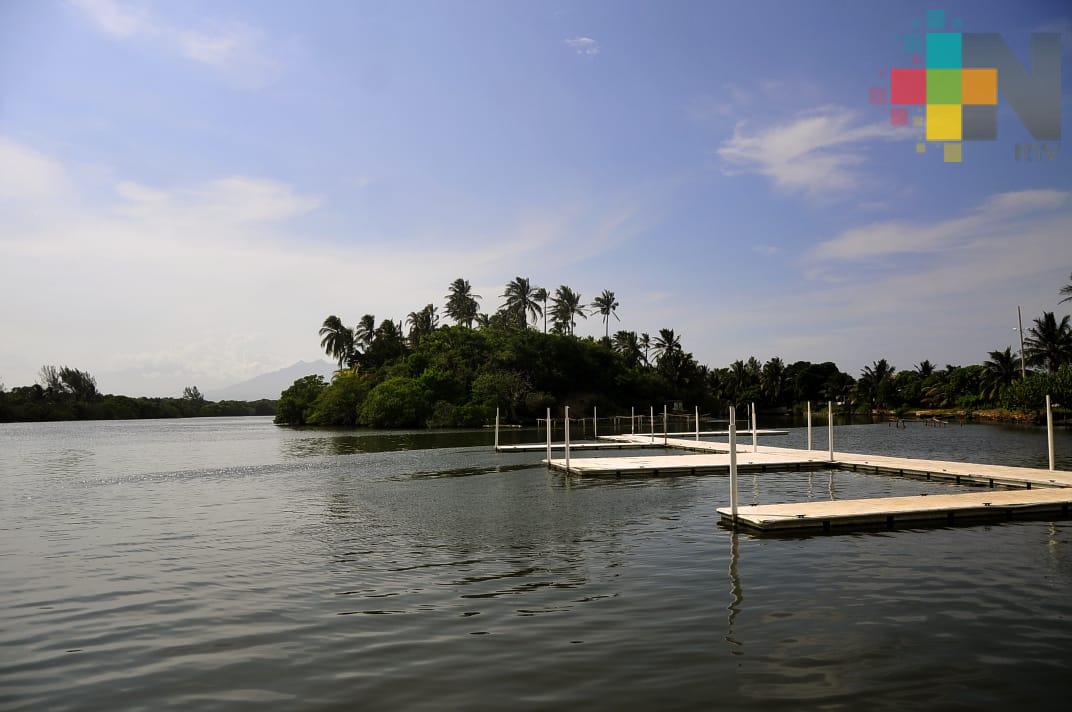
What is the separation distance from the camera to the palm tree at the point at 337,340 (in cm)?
9350

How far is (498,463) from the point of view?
29.1 meters

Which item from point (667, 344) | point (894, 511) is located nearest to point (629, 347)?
point (667, 344)

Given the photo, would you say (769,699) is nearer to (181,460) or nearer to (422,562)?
(422,562)

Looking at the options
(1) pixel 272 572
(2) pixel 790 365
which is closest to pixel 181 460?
(1) pixel 272 572

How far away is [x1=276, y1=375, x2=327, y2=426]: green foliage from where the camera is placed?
9031cm

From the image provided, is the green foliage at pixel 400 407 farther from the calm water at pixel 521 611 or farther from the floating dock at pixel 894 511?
the floating dock at pixel 894 511

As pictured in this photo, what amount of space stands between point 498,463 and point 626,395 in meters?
55.3

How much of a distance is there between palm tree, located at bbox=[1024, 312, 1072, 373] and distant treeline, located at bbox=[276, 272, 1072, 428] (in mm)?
113

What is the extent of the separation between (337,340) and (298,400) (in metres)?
8.89

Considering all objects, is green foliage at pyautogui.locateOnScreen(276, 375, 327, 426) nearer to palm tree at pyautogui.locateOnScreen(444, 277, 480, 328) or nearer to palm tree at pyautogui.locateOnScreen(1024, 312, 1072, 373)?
palm tree at pyautogui.locateOnScreen(444, 277, 480, 328)

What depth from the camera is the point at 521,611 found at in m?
8.46

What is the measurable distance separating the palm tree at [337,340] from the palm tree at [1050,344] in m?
71.8

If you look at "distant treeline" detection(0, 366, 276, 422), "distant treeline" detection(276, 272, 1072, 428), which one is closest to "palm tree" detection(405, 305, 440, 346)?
"distant treeline" detection(276, 272, 1072, 428)

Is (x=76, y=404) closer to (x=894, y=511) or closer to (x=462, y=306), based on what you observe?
(x=462, y=306)
